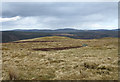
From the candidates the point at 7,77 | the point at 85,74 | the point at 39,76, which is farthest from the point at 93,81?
the point at 7,77

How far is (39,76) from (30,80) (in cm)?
107

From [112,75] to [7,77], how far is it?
8725 mm

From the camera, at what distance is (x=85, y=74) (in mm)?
10844

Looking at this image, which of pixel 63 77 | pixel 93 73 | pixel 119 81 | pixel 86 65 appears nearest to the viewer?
pixel 119 81

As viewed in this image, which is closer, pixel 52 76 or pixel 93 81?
pixel 93 81

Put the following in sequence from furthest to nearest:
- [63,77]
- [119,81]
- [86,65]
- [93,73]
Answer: [86,65] → [93,73] → [63,77] → [119,81]

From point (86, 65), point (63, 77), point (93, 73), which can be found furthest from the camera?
point (86, 65)

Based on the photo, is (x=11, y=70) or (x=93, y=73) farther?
(x=93, y=73)

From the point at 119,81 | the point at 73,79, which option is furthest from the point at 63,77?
the point at 119,81

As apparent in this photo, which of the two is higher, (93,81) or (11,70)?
(11,70)

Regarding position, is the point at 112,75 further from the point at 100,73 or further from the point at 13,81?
the point at 13,81

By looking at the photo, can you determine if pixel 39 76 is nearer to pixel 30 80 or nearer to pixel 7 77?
pixel 30 80

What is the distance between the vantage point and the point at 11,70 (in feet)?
34.8

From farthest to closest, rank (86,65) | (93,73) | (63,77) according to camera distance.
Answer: (86,65), (93,73), (63,77)
